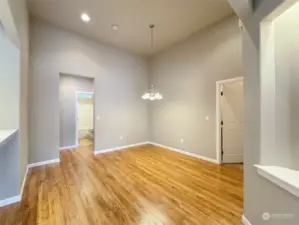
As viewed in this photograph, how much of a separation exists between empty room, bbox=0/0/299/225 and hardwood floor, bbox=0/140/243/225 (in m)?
0.02

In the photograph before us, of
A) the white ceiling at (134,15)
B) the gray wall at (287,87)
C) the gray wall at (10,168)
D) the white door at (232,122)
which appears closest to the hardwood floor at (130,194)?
the gray wall at (10,168)

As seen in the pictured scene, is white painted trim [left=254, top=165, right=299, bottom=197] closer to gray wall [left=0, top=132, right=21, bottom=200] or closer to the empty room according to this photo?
the empty room

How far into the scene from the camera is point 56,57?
4.31 metres

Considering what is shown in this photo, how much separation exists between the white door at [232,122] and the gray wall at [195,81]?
27 centimetres

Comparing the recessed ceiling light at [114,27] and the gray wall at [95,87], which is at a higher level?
the recessed ceiling light at [114,27]

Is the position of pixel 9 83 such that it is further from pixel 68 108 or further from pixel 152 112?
pixel 152 112

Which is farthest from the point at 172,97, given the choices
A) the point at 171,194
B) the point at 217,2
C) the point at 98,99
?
the point at 171,194

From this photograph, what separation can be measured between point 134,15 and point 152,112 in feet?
11.8

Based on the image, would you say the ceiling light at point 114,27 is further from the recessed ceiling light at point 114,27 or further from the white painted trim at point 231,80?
the white painted trim at point 231,80

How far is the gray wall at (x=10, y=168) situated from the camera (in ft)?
7.78

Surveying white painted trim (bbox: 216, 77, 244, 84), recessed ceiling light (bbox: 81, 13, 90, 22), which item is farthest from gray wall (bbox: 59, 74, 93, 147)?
white painted trim (bbox: 216, 77, 244, 84)

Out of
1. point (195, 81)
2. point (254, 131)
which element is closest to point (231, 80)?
point (195, 81)

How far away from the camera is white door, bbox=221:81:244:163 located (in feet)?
14.0

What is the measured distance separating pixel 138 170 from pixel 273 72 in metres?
3.20
